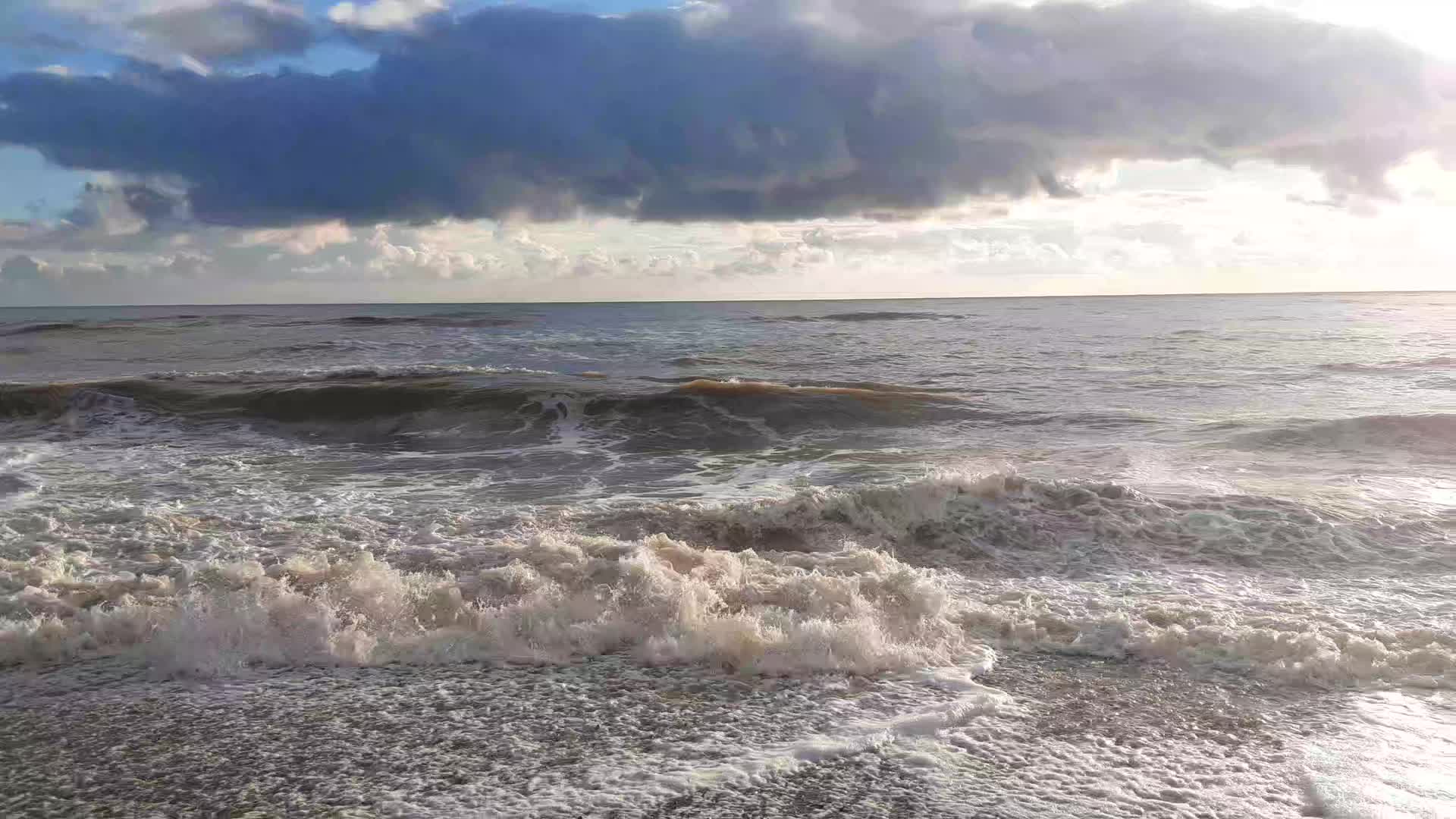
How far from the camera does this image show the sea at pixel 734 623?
3.99m

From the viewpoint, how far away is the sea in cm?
399

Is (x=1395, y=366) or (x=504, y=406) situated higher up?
(x=1395, y=366)

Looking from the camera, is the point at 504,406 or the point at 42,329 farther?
the point at 42,329

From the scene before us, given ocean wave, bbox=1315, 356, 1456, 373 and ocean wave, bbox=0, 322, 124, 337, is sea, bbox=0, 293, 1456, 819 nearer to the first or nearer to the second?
ocean wave, bbox=1315, 356, 1456, 373

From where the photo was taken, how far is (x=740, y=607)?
20.7 feet

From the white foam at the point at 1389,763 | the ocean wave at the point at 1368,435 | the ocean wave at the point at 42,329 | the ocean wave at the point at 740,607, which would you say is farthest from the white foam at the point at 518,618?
the ocean wave at the point at 42,329

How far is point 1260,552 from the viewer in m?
8.30

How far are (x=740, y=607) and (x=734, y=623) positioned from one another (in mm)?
675

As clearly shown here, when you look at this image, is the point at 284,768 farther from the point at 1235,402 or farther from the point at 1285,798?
the point at 1235,402

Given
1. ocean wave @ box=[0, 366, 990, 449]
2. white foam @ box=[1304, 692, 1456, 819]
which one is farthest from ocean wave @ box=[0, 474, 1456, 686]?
ocean wave @ box=[0, 366, 990, 449]

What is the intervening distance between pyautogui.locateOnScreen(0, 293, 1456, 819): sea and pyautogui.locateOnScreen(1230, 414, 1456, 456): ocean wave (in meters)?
0.09

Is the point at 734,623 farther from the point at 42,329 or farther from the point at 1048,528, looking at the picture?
the point at 42,329

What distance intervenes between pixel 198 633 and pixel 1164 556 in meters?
7.55

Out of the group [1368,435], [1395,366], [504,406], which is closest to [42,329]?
[504,406]
